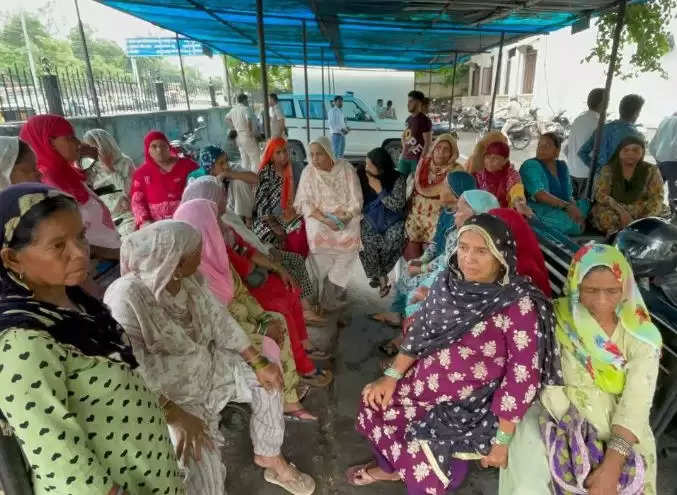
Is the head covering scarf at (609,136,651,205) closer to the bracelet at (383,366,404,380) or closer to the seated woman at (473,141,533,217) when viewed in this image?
the seated woman at (473,141,533,217)

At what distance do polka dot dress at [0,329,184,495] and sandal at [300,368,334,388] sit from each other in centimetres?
157

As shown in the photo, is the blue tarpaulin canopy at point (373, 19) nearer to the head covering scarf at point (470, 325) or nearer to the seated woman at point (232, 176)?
the seated woman at point (232, 176)

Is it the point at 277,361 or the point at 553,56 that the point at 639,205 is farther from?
Result: the point at 553,56

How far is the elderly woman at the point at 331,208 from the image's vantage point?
3518mm

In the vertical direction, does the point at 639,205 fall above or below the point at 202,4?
below

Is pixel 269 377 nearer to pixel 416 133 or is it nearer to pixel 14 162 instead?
pixel 14 162

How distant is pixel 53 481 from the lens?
0.95m

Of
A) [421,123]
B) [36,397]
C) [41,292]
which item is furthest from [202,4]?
[36,397]

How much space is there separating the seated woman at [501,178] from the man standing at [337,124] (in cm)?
735

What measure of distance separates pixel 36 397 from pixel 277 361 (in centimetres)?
136

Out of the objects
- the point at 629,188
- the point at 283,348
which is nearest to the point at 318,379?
the point at 283,348

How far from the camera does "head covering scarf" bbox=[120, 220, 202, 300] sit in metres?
1.52

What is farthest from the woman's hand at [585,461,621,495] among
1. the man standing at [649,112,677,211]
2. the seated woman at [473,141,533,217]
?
the man standing at [649,112,677,211]

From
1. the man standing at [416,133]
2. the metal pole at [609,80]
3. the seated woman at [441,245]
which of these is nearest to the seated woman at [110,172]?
the seated woman at [441,245]
